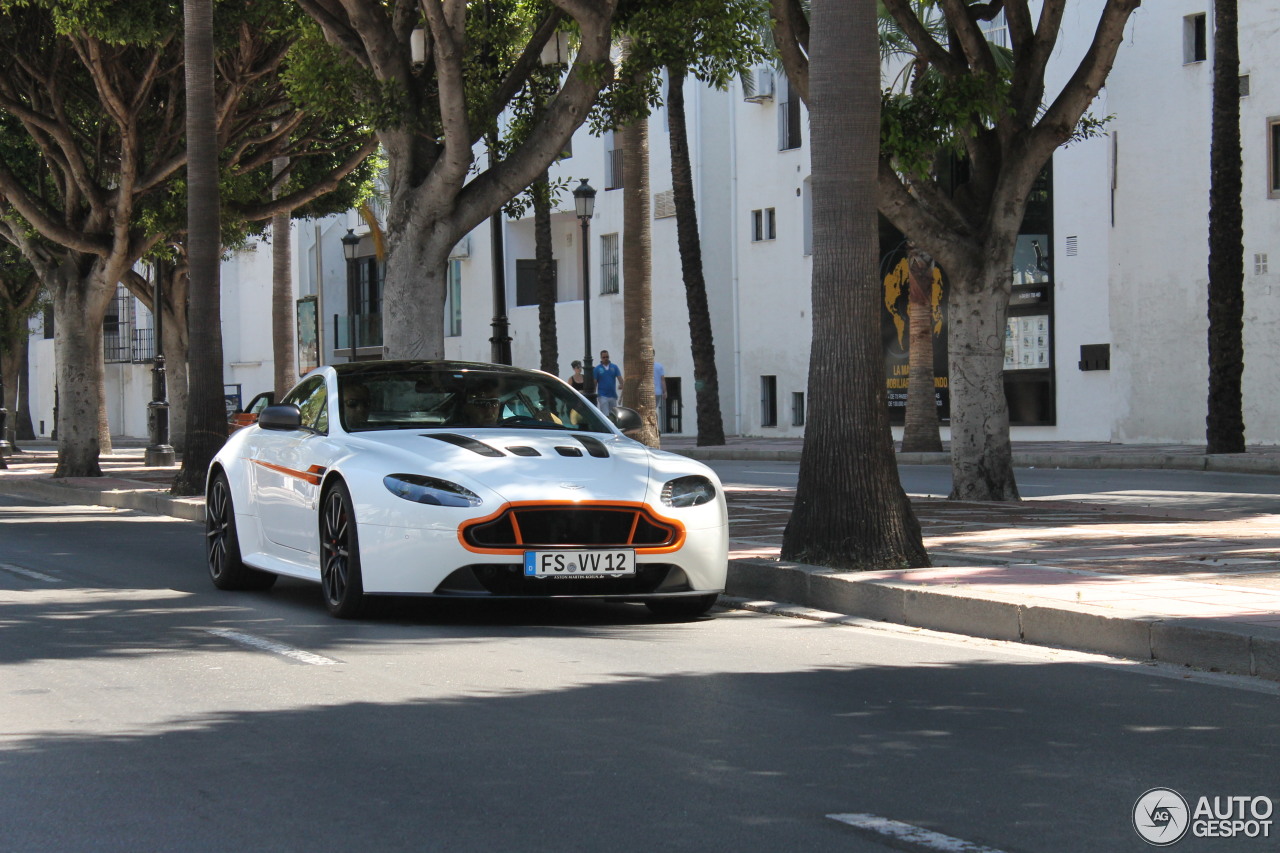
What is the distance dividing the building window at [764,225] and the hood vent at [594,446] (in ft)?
102

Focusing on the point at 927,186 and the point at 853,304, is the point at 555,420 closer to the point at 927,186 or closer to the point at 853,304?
the point at 853,304

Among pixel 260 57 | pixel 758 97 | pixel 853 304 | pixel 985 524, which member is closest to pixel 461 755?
pixel 853 304

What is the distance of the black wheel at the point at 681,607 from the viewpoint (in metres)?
9.75

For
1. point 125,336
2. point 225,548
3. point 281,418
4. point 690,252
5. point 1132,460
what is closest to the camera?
point 281,418

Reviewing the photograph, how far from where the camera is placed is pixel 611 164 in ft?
149

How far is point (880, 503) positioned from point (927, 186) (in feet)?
21.7

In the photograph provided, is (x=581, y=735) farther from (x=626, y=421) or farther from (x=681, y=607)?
(x=626, y=421)

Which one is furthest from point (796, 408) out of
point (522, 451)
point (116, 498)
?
point (522, 451)

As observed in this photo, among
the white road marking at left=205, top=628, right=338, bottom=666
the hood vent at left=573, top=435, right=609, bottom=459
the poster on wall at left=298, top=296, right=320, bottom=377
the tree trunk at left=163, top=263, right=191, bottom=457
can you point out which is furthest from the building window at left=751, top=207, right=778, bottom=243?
the white road marking at left=205, top=628, right=338, bottom=666

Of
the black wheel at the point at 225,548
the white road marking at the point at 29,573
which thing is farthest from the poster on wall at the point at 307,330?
the black wheel at the point at 225,548

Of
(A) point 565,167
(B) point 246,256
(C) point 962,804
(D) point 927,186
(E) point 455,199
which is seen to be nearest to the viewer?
(C) point 962,804

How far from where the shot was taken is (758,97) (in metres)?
40.1

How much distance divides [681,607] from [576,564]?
1210mm

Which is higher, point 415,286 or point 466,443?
point 415,286
